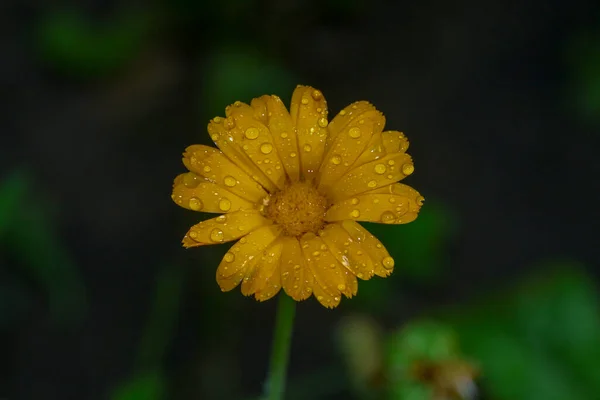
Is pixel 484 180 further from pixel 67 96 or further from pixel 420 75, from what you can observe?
pixel 67 96

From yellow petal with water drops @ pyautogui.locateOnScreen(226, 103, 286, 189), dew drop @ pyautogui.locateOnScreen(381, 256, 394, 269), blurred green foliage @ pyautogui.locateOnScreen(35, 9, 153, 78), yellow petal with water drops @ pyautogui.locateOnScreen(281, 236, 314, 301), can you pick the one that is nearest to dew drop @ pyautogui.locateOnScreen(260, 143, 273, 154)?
yellow petal with water drops @ pyautogui.locateOnScreen(226, 103, 286, 189)

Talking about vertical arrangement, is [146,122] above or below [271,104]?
above

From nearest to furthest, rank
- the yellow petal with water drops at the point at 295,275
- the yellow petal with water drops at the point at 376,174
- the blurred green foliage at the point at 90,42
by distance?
1. the yellow petal with water drops at the point at 295,275
2. the yellow petal with water drops at the point at 376,174
3. the blurred green foliage at the point at 90,42

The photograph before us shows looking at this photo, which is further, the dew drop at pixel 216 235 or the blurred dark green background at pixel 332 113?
the blurred dark green background at pixel 332 113

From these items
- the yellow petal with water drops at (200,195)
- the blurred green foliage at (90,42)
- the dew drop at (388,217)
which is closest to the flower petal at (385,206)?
the dew drop at (388,217)

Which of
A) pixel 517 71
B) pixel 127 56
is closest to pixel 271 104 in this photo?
pixel 127 56

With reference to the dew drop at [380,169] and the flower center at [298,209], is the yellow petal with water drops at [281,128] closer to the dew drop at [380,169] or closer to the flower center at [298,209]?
the flower center at [298,209]

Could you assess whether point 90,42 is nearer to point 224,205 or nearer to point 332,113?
point 332,113
